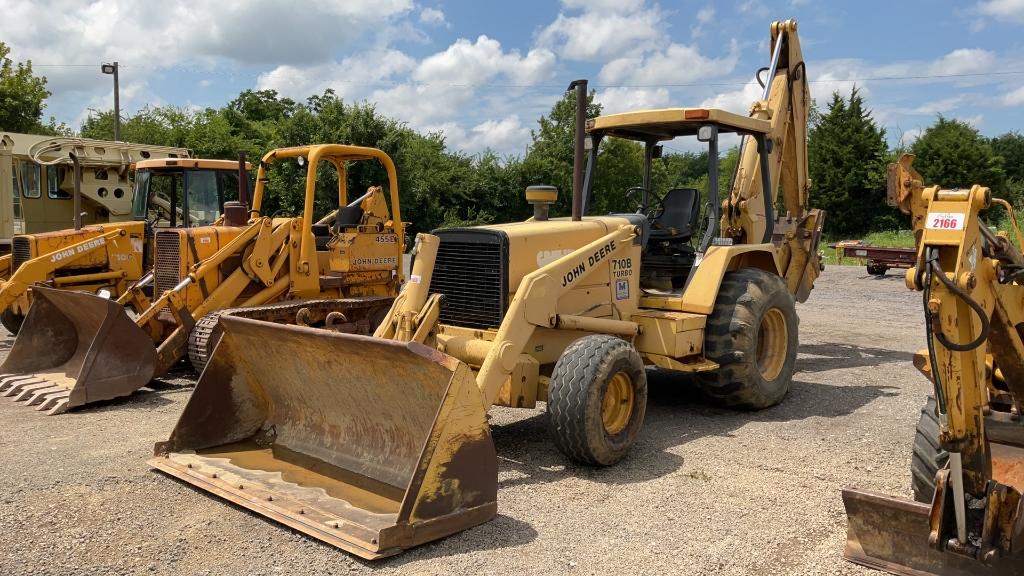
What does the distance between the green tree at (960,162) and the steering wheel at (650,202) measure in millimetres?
29663

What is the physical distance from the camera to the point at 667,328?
6727 millimetres

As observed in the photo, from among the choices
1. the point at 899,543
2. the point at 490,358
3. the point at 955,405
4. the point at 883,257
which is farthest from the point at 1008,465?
the point at 883,257

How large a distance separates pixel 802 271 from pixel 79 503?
7.72 metres

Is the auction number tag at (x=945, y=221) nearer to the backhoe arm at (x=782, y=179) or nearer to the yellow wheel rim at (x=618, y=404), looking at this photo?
the yellow wheel rim at (x=618, y=404)

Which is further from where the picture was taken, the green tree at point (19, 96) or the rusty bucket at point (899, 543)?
the green tree at point (19, 96)

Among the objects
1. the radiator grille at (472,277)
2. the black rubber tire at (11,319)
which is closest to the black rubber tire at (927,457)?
the radiator grille at (472,277)

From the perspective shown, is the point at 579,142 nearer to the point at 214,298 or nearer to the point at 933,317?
the point at 933,317

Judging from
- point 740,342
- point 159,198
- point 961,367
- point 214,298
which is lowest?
point 740,342

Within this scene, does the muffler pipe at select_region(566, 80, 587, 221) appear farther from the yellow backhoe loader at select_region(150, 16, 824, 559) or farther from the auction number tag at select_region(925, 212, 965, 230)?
the auction number tag at select_region(925, 212, 965, 230)

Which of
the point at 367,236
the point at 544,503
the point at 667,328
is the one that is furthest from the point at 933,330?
the point at 367,236

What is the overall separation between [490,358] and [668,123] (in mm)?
3218

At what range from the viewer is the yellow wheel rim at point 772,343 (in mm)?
7621

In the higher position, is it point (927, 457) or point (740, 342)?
point (740, 342)

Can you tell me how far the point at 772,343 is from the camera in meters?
7.71
